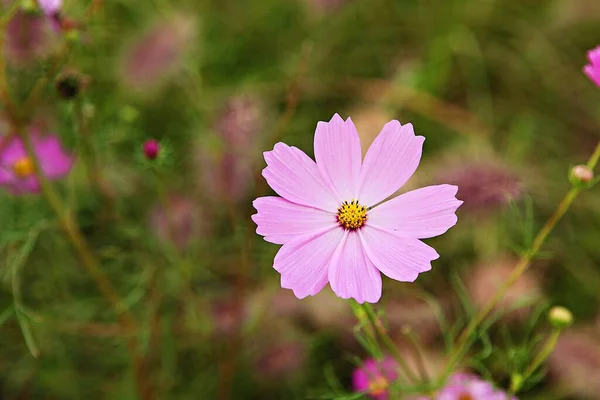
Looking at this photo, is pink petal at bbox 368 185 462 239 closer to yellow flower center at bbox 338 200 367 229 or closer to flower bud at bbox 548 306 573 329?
yellow flower center at bbox 338 200 367 229

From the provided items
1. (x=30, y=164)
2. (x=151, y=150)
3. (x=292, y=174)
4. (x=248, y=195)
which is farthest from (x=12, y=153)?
(x=292, y=174)

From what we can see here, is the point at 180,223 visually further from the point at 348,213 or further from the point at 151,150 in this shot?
the point at 348,213

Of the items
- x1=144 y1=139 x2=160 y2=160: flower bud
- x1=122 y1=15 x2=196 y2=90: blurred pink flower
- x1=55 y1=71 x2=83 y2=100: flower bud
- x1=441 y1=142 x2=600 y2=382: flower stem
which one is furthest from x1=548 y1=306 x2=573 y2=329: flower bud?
x1=122 y1=15 x2=196 y2=90: blurred pink flower

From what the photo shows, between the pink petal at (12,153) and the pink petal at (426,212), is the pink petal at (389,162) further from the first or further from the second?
the pink petal at (12,153)

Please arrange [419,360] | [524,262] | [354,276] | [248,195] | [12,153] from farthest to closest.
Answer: [248,195] < [12,153] < [419,360] < [524,262] < [354,276]

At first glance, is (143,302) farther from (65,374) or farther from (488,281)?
(488,281)

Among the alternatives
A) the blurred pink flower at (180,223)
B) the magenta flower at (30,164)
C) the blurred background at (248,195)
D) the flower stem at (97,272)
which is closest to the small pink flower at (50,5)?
the blurred background at (248,195)
